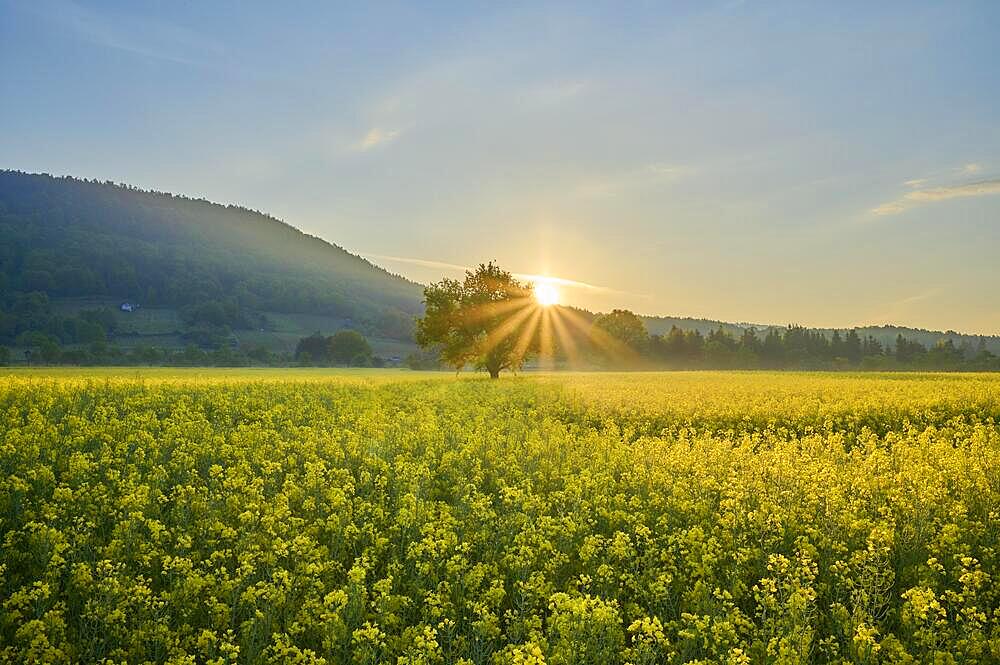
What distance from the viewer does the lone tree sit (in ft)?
164

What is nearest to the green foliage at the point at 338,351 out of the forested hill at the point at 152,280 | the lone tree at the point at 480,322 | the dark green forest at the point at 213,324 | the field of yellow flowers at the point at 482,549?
the dark green forest at the point at 213,324

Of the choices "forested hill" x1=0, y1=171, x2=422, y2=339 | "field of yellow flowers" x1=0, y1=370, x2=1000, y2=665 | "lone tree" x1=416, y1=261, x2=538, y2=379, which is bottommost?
"field of yellow flowers" x1=0, y1=370, x2=1000, y2=665

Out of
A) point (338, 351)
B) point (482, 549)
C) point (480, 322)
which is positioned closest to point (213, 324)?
point (338, 351)

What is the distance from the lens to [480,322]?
4997cm

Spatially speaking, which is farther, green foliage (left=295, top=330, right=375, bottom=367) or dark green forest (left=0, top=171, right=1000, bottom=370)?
green foliage (left=295, top=330, right=375, bottom=367)

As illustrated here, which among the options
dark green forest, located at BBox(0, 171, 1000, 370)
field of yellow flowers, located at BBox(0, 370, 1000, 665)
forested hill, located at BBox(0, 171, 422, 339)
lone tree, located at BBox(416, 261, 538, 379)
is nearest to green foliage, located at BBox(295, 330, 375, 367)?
dark green forest, located at BBox(0, 171, 1000, 370)

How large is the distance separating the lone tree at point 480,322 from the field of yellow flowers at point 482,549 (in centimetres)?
3452

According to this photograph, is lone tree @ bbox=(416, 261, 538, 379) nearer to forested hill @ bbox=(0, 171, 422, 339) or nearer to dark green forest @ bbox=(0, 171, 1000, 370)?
dark green forest @ bbox=(0, 171, 1000, 370)

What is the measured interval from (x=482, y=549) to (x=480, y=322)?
4228 cm

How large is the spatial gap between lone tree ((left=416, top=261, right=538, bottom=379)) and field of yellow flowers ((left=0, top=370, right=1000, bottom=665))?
3452 cm

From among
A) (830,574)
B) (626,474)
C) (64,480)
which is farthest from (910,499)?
(64,480)

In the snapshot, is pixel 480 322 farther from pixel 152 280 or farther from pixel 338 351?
pixel 152 280

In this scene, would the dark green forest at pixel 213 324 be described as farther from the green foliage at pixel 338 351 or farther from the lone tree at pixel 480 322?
the lone tree at pixel 480 322

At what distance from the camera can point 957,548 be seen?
745 cm
